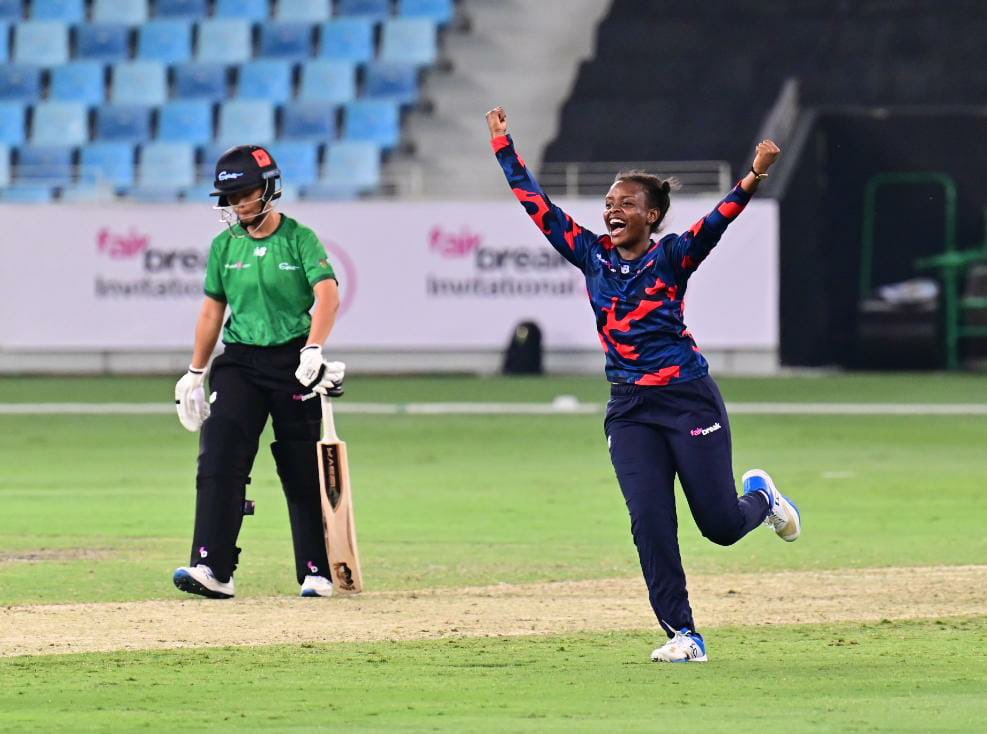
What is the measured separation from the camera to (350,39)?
108 feet

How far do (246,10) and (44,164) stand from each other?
428 cm

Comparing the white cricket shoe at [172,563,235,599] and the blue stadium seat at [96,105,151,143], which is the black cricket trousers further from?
the blue stadium seat at [96,105,151,143]

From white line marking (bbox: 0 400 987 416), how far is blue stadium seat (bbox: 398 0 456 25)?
10.6 metres

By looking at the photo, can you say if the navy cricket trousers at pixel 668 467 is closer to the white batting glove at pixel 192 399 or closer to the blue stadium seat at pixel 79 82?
the white batting glove at pixel 192 399

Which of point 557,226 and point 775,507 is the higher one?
point 557,226

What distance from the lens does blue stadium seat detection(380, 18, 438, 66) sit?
32.2 metres

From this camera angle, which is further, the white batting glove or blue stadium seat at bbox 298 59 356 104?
blue stadium seat at bbox 298 59 356 104

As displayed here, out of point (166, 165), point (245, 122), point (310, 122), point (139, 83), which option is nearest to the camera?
point (166, 165)

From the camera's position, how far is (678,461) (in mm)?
7543

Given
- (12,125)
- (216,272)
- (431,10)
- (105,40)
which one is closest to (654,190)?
(216,272)

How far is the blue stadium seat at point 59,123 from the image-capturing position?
1257 inches

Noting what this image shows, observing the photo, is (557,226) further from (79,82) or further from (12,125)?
(79,82)

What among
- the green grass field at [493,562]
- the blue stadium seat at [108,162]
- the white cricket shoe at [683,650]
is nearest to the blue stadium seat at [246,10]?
the blue stadium seat at [108,162]

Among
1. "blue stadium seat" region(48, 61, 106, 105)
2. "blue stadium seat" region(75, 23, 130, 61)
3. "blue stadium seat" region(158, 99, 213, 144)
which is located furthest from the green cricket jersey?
"blue stadium seat" region(75, 23, 130, 61)
